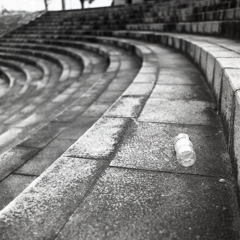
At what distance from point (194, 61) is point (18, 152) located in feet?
11.6

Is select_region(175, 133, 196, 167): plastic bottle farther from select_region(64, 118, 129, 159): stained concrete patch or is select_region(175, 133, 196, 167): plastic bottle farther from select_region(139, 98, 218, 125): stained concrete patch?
select_region(139, 98, 218, 125): stained concrete patch

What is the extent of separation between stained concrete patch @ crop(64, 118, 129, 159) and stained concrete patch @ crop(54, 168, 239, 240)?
36 cm

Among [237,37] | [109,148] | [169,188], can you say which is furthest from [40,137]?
Result: [237,37]

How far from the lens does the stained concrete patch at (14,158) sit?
244 centimetres

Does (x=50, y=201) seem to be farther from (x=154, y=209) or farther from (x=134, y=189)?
(x=154, y=209)

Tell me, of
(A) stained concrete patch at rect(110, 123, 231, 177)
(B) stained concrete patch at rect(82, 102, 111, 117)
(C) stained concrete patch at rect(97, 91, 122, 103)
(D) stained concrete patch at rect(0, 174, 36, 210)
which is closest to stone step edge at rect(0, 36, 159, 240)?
(A) stained concrete patch at rect(110, 123, 231, 177)

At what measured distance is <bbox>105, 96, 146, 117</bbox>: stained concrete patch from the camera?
287 centimetres

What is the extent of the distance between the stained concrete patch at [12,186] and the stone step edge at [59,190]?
1.30 ft

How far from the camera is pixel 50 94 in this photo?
246 inches

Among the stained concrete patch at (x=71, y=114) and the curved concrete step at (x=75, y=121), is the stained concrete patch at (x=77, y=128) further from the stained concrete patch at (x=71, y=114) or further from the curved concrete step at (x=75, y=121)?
the stained concrete patch at (x=71, y=114)

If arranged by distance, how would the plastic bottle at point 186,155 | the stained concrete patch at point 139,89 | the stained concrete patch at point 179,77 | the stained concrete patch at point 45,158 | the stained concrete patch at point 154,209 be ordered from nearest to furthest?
the stained concrete patch at point 154,209 < the plastic bottle at point 186,155 < the stained concrete patch at point 45,158 < the stained concrete patch at point 139,89 < the stained concrete patch at point 179,77

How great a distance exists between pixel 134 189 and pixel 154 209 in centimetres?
21

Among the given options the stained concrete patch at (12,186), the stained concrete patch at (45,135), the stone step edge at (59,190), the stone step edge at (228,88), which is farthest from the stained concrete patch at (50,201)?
the stained concrete patch at (45,135)

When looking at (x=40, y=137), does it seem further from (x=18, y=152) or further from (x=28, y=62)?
(x=28, y=62)
